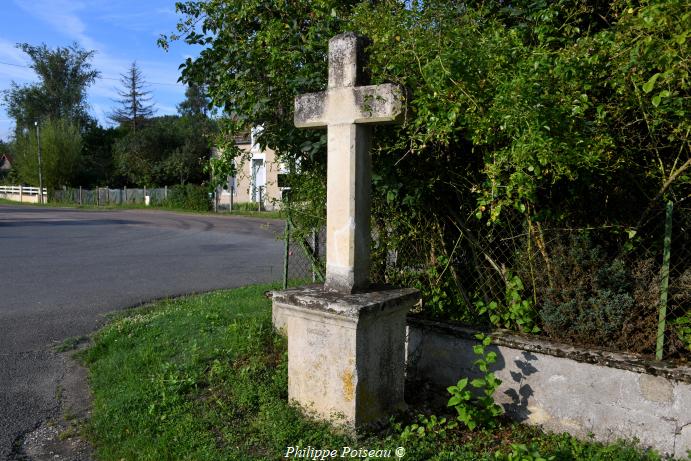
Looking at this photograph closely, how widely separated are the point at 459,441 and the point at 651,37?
2.45m

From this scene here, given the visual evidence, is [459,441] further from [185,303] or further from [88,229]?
[88,229]

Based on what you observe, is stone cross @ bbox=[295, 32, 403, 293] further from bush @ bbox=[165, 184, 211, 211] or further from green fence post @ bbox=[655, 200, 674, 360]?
bush @ bbox=[165, 184, 211, 211]

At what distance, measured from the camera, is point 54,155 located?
41.8 m

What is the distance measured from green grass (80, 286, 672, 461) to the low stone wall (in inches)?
5.0

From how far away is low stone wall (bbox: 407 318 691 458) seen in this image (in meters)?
3.18

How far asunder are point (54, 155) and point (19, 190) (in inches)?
234

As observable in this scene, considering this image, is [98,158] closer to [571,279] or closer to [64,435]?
[64,435]

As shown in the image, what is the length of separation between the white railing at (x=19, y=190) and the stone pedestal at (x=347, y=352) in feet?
148

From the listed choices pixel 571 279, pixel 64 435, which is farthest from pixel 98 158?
pixel 571 279

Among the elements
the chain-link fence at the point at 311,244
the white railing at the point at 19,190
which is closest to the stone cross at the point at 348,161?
the chain-link fence at the point at 311,244

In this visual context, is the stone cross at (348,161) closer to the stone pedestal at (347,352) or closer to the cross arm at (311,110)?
the cross arm at (311,110)

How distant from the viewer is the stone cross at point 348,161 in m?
3.39

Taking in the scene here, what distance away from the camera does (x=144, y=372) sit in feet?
Answer: 15.0

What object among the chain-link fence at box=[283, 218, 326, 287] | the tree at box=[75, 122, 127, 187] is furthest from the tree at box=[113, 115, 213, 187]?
the chain-link fence at box=[283, 218, 326, 287]
